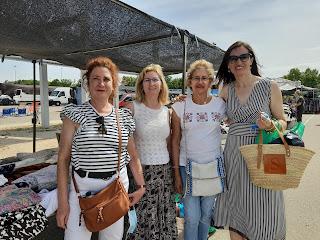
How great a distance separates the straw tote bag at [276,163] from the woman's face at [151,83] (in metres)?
0.88

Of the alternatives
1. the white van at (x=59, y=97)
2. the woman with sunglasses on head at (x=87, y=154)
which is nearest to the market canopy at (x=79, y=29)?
the woman with sunglasses on head at (x=87, y=154)

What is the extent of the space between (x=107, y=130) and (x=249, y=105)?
4.06 ft

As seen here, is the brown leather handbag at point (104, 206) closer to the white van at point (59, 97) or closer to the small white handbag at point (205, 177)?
the small white handbag at point (205, 177)

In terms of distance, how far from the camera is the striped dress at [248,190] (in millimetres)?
2822

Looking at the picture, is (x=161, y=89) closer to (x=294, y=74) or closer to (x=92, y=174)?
(x=92, y=174)

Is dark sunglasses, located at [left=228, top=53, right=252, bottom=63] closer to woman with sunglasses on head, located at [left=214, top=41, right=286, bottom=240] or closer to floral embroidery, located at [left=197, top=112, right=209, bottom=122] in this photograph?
woman with sunglasses on head, located at [left=214, top=41, right=286, bottom=240]

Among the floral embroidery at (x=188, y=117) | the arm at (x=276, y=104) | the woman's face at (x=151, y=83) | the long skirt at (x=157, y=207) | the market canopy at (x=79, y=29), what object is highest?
the market canopy at (x=79, y=29)

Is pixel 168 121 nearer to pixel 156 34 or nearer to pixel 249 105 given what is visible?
pixel 249 105

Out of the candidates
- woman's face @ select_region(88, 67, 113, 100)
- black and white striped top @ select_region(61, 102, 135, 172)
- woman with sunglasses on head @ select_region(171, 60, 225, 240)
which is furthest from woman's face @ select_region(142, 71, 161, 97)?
black and white striped top @ select_region(61, 102, 135, 172)

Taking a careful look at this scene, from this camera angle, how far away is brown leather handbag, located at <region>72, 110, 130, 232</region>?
226cm

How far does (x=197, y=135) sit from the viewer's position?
9.66 feet

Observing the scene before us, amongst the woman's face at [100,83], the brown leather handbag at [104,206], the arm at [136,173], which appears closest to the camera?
the brown leather handbag at [104,206]

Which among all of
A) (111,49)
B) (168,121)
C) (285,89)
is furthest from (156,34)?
(285,89)

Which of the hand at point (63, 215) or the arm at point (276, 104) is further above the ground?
the arm at point (276, 104)
